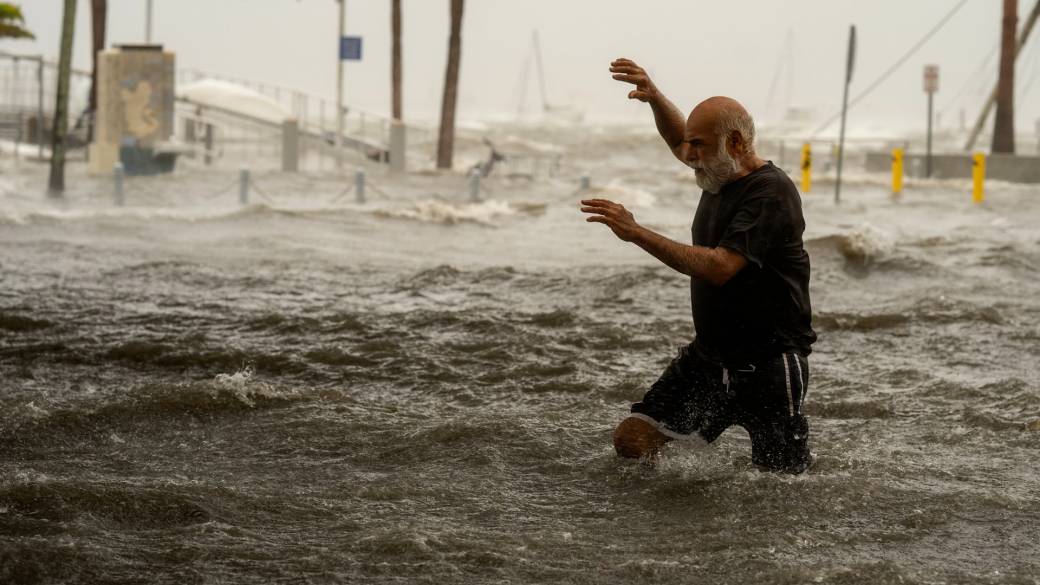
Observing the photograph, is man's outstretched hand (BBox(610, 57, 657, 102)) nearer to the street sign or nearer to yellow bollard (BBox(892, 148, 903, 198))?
the street sign

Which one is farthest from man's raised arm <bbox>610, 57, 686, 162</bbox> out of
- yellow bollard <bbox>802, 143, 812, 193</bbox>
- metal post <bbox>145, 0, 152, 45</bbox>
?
metal post <bbox>145, 0, 152, 45</bbox>

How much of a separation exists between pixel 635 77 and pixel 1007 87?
31168 millimetres

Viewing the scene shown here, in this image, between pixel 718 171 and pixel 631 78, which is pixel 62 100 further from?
pixel 718 171

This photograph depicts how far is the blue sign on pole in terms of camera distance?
32.0m

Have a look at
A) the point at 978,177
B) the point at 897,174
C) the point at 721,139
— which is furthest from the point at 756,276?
the point at 897,174

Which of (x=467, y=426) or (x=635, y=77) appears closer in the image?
(x=635, y=77)

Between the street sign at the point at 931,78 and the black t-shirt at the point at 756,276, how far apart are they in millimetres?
23191

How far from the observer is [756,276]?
4.86m

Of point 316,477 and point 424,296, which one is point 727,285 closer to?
point 316,477

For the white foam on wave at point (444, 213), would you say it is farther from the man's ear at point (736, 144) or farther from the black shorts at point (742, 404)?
the man's ear at point (736, 144)

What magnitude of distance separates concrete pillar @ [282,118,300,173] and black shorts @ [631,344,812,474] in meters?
30.0

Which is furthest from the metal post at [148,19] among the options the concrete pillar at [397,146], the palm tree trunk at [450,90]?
the concrete pillar at [397,146]

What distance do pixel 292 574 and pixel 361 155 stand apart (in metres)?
32.1

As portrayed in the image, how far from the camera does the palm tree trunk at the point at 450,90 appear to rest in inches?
1458
